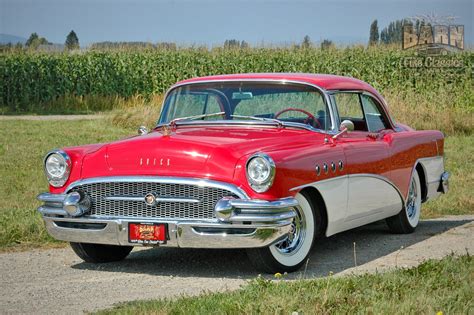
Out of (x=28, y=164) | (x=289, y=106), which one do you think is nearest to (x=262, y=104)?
(x=289, y=106)

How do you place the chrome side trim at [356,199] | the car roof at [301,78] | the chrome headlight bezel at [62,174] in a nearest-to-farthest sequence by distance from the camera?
the chrome headlight bezel at [62,174] → the chrome side trim at [356,199] → the car roof at [301,78]

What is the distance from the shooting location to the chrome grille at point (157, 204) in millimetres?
6805

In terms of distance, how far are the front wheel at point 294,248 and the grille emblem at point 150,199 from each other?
0.79 meters

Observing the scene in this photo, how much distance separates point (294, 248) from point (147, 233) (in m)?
1.13

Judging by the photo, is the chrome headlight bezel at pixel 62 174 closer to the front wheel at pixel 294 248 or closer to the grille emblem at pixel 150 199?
the grille emblem at pixel 150 199

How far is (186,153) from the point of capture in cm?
695

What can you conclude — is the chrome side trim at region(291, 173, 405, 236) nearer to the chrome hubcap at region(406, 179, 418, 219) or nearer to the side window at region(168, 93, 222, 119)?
the chrome hubcap at region(406, 179, 418, 219)

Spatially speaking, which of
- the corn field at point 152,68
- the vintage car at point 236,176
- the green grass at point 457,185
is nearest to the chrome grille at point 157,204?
the vintage car at point 236,176

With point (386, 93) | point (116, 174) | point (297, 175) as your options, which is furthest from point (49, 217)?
point (386, 93)

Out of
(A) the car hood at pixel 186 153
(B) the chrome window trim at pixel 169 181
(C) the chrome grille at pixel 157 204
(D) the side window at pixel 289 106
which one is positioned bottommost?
(C) the chrome grille at pixel 157 204

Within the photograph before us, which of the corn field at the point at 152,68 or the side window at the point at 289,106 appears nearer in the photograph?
the side window at the point at 289,106

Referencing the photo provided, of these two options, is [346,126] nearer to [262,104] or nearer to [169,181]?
[262,104]

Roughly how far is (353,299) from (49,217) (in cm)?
290

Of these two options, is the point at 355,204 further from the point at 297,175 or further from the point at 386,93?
the point at 386,93
